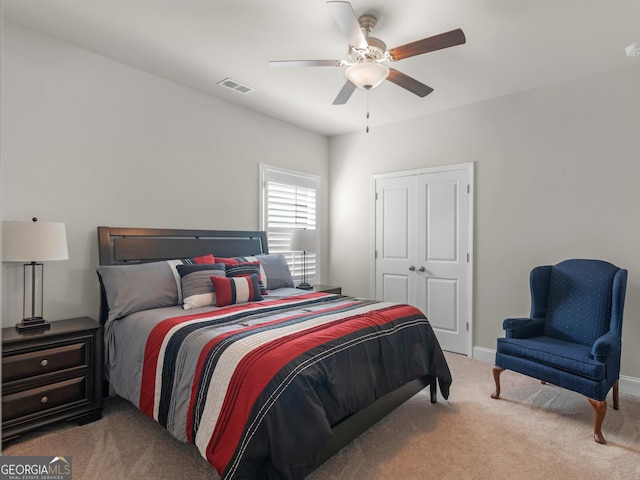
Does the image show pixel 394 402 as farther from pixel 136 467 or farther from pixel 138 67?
pixel 138 67

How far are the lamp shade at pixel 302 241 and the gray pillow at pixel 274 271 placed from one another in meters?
0.43

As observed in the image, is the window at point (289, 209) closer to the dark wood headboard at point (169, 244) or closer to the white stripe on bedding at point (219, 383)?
the dark wood headboard at point (169, 244)

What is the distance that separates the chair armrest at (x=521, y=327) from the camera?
320 cm

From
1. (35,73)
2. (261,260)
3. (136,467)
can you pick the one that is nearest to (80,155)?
(35,73)

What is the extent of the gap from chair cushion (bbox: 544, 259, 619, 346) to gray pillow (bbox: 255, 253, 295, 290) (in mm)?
2521

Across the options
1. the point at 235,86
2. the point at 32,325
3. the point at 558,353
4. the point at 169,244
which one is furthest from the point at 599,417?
the point at 235,86

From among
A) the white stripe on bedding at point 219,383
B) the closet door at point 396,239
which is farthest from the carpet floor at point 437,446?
the closet door at point 396,239

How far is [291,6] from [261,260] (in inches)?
92.7

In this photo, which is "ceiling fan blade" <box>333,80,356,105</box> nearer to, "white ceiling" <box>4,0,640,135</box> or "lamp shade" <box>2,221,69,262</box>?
"white ceiling" <box>4,0,640,135</box>

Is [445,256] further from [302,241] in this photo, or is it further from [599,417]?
[599,417]

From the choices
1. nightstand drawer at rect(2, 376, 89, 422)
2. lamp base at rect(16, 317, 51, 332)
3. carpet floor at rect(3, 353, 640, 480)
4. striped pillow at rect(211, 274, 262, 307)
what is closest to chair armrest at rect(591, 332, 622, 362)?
carpet floor at rect(3, 353, 640, 480)

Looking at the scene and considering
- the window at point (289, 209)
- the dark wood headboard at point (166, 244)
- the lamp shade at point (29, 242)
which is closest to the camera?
the lamp shade at point (29, 242)

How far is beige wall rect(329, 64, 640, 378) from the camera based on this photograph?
336cm

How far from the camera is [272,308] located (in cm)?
295
